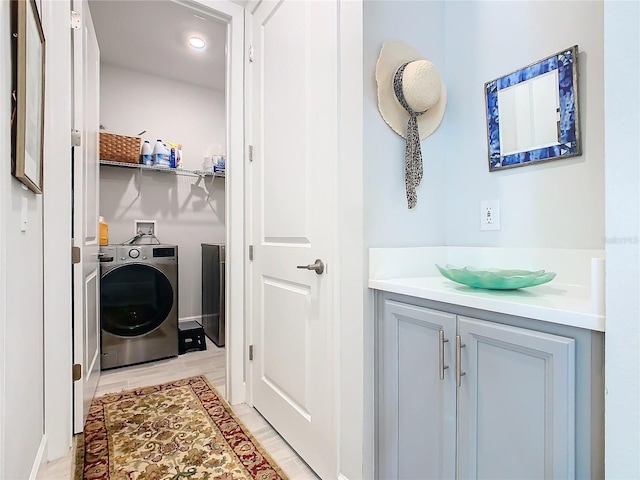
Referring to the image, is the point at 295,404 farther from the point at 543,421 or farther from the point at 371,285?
the point at 543,421

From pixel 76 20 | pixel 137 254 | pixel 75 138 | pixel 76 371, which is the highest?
pixel 76 20

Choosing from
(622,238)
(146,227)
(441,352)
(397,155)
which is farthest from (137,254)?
(622,238)

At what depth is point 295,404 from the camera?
156cm

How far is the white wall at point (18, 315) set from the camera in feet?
2.97

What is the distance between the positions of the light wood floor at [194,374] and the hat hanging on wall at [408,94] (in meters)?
1.27

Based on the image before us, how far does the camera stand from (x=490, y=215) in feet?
4.33

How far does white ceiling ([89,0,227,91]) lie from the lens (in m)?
2.41

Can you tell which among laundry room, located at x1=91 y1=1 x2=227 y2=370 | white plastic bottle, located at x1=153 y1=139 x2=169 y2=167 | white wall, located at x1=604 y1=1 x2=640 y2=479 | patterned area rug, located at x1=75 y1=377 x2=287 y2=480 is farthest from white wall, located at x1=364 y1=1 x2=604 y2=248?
white plastic bottle, located at x1=153 y1=139 x2=169 y2=167

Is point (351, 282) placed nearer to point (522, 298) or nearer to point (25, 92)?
point (522, 298)

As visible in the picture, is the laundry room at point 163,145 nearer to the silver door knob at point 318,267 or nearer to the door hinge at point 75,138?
the door hinge at point 75,138

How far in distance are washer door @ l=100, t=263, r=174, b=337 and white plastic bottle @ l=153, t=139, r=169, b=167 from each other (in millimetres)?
1049

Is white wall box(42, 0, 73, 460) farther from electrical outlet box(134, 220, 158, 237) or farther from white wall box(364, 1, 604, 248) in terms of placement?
electrical outlet box(134, 220, 158, 237)

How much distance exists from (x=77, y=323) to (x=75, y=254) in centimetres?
35

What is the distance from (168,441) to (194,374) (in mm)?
857
